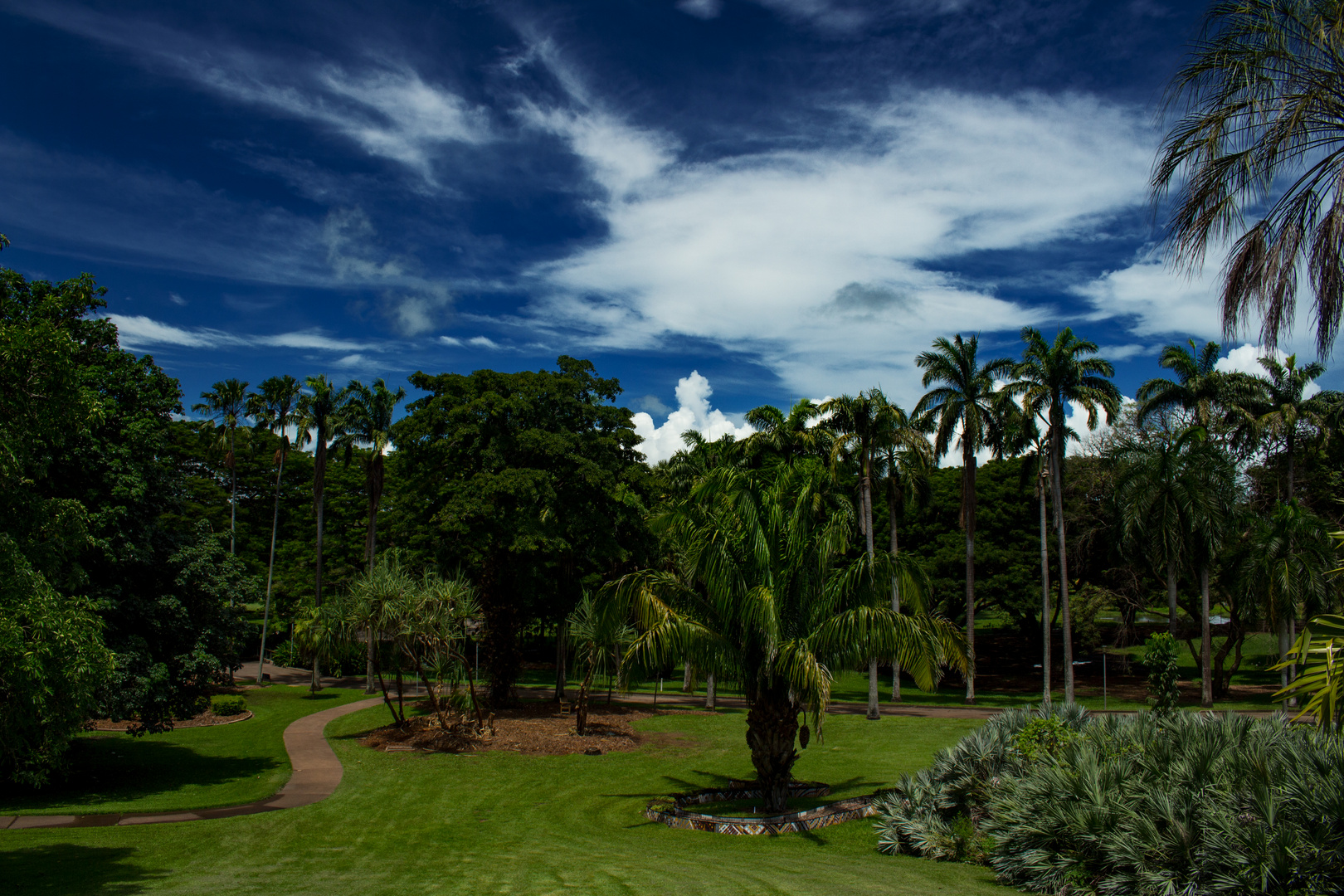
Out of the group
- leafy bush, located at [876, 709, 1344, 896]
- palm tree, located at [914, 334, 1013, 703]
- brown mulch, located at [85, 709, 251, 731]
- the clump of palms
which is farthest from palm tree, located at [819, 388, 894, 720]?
brown mulch, located at [85, 709, 251, 731]

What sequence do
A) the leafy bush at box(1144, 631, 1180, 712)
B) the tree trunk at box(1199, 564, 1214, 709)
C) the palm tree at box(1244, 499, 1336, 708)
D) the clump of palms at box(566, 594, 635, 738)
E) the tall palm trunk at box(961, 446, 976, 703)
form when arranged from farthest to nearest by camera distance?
1. the tall palm trunk at box(961, 446, 976, 703)
2. the tree trunk at box(1199, 564, 1214, 709)
3. the palm tree at box(1244, 499, 1336, 708)
4. the leafy bush at box(1144, 631, 1180, 712)
5. the clump of palms at box(566, 594, 635, 738)

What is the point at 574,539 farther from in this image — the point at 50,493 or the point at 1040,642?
the point at 1040,642

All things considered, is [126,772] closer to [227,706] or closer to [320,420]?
[227,706]

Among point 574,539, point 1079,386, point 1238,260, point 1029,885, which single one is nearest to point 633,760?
point 574,539

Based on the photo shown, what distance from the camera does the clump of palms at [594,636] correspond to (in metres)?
14.3

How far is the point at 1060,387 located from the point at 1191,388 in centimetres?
1488

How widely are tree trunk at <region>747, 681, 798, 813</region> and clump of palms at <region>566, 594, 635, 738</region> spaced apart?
2830 millimetres

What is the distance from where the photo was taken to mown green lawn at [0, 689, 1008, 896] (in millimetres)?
9016

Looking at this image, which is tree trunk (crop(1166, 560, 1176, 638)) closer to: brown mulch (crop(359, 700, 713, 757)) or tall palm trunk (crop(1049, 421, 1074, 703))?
tall palm trunk (crop(1049, 421, 1074, 703))

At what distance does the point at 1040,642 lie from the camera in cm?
5222

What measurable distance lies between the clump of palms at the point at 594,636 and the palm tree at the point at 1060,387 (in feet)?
65.3

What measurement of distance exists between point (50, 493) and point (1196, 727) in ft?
70.5

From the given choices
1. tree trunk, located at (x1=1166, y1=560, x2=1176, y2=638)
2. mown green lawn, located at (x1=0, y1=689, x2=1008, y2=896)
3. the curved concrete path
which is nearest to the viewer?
mown green lawn, located at (x1=0, y1=689, x2=1008, y2=896)

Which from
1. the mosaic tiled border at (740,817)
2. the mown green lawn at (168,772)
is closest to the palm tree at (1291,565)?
the mosaic tiled border at (740,817)
